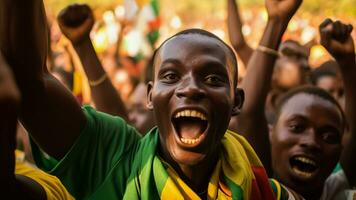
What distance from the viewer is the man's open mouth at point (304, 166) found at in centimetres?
369

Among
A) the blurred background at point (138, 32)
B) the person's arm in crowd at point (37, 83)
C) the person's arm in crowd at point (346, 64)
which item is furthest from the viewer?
the blurred background at point (138, 32)

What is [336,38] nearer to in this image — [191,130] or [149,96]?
[149,96]

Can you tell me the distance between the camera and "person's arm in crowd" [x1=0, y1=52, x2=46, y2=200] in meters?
1.81

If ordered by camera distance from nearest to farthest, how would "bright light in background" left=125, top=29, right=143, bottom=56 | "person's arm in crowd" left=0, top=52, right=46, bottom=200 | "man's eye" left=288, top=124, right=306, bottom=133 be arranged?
"person's arm in crowd" left=0, top=52, right=46, bottom=200
"man's eye" left=288, top=124, right=306, bottom=133
"bright light in background" left=125, top=29, right=143, bottom=56

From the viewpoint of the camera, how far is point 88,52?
146 inches

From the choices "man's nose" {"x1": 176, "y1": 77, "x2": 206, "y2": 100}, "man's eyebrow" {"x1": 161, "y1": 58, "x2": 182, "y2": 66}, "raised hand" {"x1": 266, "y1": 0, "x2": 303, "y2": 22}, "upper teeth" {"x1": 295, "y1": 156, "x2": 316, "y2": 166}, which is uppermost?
"raised hand" {"x1": 266, "y1": 0, "x2": 303, "y2": 22}

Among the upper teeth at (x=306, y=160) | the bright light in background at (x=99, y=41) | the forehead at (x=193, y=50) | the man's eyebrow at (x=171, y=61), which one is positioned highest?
the forehead at (x=193, y=50)

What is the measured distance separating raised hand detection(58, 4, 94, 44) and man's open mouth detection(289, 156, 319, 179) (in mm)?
1177

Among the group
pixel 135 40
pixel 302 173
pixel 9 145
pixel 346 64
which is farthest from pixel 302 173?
pixel 135 40

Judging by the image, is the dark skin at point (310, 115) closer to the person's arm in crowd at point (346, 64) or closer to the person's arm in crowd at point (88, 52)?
the person's arm in crowd at point (346, 64)

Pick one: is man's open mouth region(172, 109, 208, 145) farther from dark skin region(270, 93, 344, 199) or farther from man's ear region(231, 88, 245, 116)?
dark skin region(270, 93, 344, 199)

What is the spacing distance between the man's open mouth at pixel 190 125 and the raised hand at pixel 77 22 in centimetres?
105

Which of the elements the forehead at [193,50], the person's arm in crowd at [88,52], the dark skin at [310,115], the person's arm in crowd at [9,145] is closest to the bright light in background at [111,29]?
the person's arm in crowd at [88,52]

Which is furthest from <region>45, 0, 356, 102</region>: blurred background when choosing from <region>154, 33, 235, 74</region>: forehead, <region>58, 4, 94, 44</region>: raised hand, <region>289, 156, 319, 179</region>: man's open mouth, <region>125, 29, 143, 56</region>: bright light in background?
<region>154, 33, 235, 74</region>: forehead
